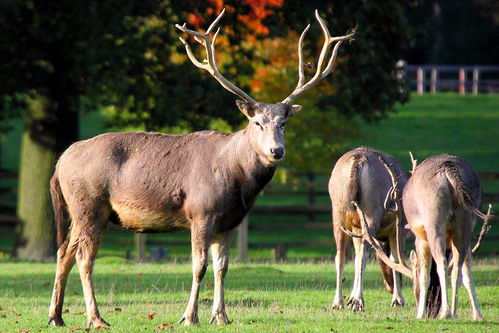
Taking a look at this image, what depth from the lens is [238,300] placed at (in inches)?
517

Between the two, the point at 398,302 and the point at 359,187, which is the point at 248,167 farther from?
the point at 398,302

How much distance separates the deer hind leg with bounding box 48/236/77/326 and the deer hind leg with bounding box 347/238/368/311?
3.39 metres

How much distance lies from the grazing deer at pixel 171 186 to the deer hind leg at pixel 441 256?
179 centimetres

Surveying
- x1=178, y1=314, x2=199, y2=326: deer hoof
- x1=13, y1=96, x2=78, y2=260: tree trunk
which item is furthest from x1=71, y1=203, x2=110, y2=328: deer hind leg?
x1=13, y1=96, x2=78, y2=260: tree trunk

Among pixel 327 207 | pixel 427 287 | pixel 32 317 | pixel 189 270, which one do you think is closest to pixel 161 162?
pixel 32 317

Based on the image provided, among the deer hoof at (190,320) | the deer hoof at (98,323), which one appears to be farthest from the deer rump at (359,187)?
the deer hoof at (98,323)

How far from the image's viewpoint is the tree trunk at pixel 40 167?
21.6 metres

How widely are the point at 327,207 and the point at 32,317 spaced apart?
1421 centimetres

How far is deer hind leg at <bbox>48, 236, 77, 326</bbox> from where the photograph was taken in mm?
10953

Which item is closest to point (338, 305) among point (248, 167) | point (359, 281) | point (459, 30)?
point (359, 281)

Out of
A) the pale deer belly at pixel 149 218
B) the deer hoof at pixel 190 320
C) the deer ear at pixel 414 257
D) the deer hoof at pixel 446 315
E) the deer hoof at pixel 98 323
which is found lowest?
the deer hoof at pixel 98 323

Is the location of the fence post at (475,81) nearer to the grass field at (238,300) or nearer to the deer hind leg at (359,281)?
the grass field at (238,300)

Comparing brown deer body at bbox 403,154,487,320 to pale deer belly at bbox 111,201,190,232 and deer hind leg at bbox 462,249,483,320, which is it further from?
pale deer belly at bbox 111,201,190,232

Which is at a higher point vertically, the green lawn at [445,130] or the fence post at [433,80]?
the fence post at [433,80]
